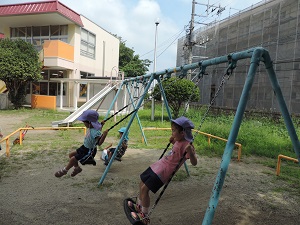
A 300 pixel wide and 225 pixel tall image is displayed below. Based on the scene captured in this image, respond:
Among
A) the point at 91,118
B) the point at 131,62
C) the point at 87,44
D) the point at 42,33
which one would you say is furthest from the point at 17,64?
the point at 131,62

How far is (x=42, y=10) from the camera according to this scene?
1565 centimetres

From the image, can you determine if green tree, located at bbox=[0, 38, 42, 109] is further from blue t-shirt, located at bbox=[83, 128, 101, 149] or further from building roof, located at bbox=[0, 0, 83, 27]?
blue t-shirt, located at bbox=[83, 128, 101, 149]

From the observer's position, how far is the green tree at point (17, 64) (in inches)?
578

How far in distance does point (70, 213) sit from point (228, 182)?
2.94 m

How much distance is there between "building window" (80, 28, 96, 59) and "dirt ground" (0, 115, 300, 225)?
48.8 ft

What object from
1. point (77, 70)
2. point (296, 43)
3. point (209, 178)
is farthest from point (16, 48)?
point (296, 43)

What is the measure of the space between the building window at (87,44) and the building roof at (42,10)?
58.0 inches

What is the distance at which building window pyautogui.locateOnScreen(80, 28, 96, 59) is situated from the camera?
1878 cm

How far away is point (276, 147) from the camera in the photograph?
778cm

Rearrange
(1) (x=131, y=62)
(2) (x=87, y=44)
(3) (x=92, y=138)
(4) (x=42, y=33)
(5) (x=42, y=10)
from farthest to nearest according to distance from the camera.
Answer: (1) (x=131, y=62), (2) (x=87, y=44), (4) (x=42, y=33), (5) (x=42, y=10), (3) (x=92, y=138)

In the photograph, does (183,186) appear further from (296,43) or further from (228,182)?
(296,43)

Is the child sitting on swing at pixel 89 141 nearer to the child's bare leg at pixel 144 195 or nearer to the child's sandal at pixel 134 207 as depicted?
the child's sandal at pixel 134 207

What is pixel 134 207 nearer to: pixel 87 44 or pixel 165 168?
pixel 165 168

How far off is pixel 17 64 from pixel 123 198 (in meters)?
14.0
